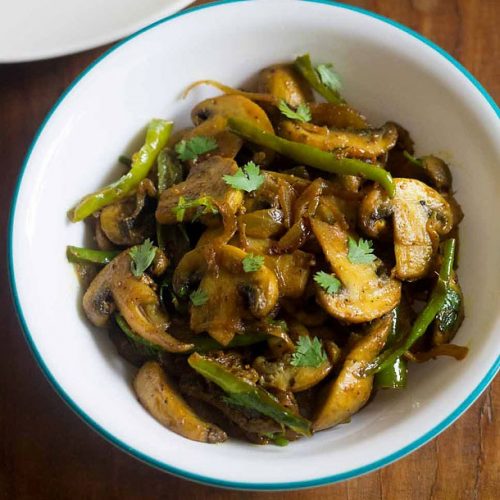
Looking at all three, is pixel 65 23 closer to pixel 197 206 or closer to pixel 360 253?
pixel 197 206

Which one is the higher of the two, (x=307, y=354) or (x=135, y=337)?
(x=307, y=354)

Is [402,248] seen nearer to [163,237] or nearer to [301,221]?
[301,221]

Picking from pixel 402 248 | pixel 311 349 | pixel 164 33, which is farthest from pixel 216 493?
pixel 164 33

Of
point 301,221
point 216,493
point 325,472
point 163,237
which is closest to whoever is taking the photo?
point 325,472

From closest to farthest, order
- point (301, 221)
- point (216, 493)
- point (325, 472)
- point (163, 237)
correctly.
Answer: point (325, 472), point (301, 221), point (163, 237), point (216, 493)

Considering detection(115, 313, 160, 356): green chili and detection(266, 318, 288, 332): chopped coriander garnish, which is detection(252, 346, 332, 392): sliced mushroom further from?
detection(115, 313, 160, 356): green chili

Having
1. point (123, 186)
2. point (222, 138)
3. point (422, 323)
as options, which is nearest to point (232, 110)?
point (222, 138)
